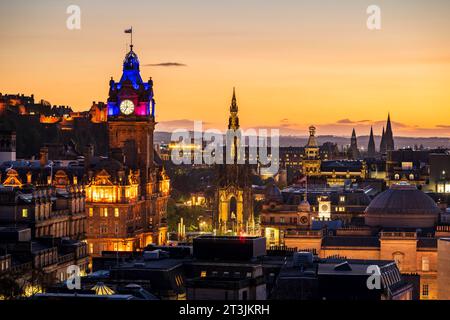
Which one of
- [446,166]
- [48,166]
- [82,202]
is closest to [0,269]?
[82,202]

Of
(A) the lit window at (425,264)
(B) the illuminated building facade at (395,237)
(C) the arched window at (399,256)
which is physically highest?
(B) the illuminated building facade at (395,237)

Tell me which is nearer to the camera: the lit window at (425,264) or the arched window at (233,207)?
the lit window at (425,264)

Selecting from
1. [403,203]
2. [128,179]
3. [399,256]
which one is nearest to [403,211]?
[403,203]

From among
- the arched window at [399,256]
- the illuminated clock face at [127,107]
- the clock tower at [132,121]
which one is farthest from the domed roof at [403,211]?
the illuminated clock face at [127,107]

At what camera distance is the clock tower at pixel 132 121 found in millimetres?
140750

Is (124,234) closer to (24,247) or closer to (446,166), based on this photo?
(24,247)

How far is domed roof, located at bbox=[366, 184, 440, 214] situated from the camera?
388 ft

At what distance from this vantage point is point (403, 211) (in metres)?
118

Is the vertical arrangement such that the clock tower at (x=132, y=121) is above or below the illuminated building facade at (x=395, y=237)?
above

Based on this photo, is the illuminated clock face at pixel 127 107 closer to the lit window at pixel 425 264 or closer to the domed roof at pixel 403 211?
the domed roof at pixel 403 211

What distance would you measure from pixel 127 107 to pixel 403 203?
116 feet

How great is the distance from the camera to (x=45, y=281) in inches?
3142

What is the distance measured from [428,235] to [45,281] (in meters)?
44.6

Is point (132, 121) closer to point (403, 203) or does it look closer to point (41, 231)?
point (403, 203)
